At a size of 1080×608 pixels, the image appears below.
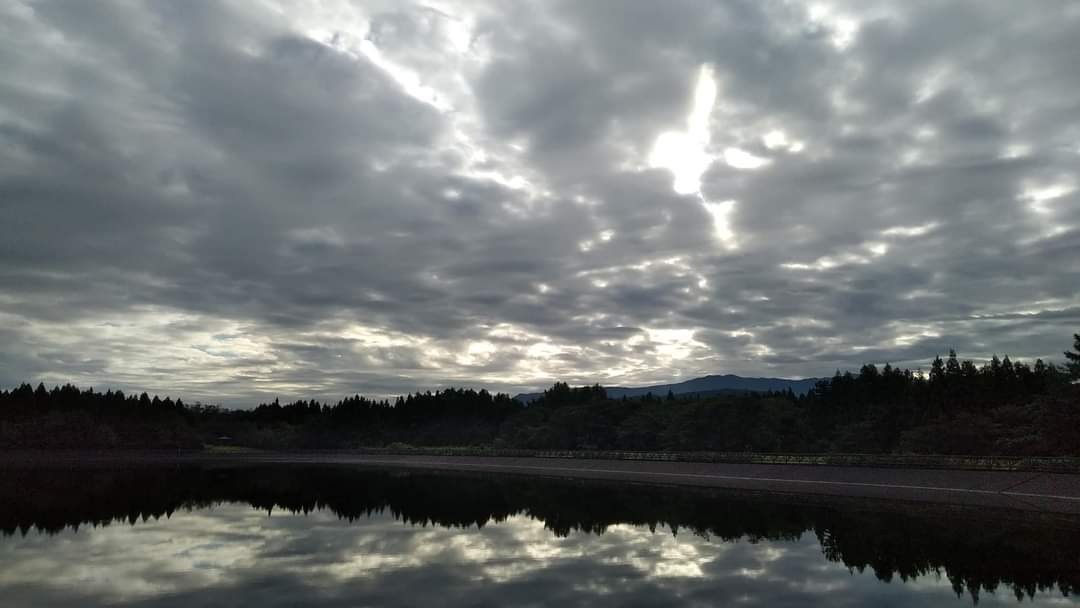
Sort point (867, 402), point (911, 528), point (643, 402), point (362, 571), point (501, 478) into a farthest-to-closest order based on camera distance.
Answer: point (643, 402)
point (867, 402)
point (501, 478)
point (911, 528)
point (362, 571)

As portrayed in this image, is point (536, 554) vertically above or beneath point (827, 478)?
beneath

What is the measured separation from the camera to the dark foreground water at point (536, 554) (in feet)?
78.2

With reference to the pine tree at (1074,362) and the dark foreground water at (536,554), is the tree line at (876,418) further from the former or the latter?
the dark foreground water at (536,554)

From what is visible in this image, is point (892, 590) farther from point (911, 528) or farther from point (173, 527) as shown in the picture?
point (173, 527)

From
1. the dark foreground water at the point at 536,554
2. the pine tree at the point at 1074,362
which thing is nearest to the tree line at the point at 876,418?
the pine tree at the point at 1074,362

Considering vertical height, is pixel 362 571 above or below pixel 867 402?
below

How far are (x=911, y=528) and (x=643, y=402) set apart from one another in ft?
390

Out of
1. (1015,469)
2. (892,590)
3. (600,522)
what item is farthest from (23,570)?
(1015,469)

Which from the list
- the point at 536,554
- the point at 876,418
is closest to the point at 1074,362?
the point at 876,418

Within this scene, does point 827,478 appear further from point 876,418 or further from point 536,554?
point 876,418

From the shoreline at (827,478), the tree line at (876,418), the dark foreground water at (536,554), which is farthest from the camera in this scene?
the tree line at (876,418)

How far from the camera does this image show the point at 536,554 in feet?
107

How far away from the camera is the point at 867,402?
431 feet

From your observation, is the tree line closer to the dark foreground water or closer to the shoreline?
the shoreline
